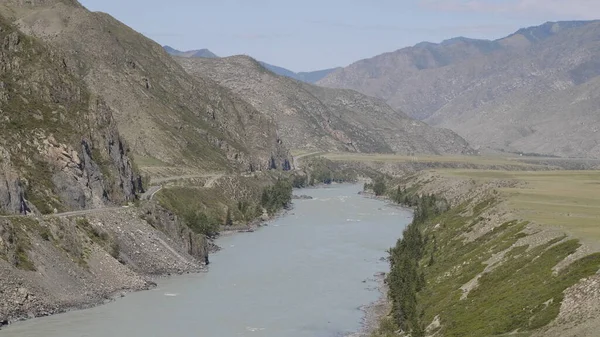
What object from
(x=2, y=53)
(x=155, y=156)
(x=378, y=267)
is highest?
(x=2, y=53)

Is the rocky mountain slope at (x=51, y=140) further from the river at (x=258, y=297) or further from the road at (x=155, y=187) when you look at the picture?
the river at (x=258, y=297)

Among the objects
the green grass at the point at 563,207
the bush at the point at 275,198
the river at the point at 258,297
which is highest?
the green grass at the point at 563,207

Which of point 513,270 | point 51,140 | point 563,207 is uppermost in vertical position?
point 51,140

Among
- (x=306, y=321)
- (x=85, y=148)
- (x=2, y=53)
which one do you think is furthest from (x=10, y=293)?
(x=2, y=53)

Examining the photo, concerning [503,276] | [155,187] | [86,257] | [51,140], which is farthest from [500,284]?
[155,187]

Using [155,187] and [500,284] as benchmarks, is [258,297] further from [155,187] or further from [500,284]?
[155,187]

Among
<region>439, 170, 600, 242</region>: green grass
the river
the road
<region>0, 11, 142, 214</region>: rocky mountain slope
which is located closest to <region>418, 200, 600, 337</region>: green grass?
<region>439, 170, 600, 242</region>: green grass

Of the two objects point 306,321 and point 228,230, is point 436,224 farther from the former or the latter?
point 306,321

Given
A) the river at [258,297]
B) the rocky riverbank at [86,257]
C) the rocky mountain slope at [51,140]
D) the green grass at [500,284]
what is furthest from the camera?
the rocky mountain slope at [51,140]

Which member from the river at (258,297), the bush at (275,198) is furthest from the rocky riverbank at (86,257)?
the bush at (275,198)
